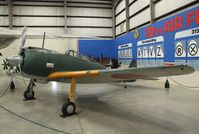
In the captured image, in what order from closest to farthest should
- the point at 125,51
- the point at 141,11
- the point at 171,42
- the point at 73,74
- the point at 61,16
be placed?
the point at 73,74, the point at 171,42, the point at 141,11, the point at 125,51, the point at 61,16

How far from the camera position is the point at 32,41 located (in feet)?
48.5

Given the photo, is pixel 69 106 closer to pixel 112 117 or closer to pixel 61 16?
pixel 112 117

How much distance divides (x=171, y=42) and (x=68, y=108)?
18.6 ft

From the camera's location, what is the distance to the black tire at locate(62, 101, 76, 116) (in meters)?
3.78

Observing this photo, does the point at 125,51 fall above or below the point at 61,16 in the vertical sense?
below

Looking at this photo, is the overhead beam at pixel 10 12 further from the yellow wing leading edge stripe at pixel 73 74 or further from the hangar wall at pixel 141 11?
the yellow wing leading edge stripe at pixel 73 74

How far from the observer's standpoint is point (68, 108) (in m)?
3.86

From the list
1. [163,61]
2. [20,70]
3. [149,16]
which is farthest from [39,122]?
[149,16]

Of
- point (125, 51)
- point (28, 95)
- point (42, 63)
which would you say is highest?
point (125, 51)

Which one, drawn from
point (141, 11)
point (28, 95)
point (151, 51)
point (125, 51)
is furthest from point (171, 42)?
point (28, 95)

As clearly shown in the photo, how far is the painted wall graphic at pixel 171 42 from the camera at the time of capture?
6.72 m

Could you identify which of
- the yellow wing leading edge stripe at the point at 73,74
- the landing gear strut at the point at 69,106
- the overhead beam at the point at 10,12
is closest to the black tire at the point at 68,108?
the landing gear strut at the point at 69,106

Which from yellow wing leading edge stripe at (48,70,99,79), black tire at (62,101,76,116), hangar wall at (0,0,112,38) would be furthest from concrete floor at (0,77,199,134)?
hangar wall at (0,0,112,38)

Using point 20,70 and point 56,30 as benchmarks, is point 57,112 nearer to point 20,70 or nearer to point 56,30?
point 20,70
